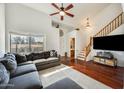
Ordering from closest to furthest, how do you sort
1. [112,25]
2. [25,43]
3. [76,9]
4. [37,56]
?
1. [37,56]
2. [25,43]
3. [76,9]
4. [112,25]

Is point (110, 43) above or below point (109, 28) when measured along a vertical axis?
below

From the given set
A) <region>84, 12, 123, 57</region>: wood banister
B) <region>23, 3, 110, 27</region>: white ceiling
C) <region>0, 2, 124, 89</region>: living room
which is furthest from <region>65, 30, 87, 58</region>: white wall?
<region>84, 12, 123, 57</region>: wood banister

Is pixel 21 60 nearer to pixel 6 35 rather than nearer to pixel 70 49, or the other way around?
pixel 6 35

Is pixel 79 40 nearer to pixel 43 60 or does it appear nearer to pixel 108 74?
pixel 43 60

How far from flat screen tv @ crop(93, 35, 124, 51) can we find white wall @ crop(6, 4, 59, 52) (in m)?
2.72

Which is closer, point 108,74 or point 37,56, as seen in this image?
point 108,74

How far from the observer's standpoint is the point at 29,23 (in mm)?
6004

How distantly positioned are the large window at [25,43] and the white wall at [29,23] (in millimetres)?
242

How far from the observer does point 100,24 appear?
26.5ft

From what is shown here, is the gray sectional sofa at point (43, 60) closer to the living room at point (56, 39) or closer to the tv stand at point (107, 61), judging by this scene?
the living room at point (56, 39)

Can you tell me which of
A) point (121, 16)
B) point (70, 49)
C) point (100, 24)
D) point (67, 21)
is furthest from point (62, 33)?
point (121, 16)

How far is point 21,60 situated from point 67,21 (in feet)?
15.0

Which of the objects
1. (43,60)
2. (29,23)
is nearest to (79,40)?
(29,23)

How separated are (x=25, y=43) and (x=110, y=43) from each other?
4703mm
